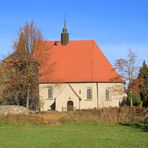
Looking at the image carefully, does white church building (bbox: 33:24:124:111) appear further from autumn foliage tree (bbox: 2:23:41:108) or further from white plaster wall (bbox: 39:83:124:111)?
autumn foliage tree (bbox: 2:23:41:108)

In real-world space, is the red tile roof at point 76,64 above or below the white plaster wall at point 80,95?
above

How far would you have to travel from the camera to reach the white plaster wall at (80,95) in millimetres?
64062

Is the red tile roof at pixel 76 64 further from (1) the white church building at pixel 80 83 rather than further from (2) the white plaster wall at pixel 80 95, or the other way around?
(2) the white plaster wall at pixel 80 95

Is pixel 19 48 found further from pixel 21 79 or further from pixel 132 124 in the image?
pixel 132 124

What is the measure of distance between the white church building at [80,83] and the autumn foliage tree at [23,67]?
15.9ft

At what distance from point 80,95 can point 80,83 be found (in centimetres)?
197

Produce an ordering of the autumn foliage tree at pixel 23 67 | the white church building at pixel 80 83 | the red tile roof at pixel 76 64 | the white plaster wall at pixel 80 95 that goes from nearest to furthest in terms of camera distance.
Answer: the autumn foliage tree at pixel 23 67, the white plaster wall at pixel 80 95, the white church building at pixel 80 83, the red tile roof at pixel 76 64

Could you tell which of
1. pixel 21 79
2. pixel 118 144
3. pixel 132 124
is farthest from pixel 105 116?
pixel 21 79

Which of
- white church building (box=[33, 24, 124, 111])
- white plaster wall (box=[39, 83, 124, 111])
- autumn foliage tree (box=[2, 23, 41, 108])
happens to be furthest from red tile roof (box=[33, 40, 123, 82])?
autumn foliage tree (box=[2, 23, 41, 108])

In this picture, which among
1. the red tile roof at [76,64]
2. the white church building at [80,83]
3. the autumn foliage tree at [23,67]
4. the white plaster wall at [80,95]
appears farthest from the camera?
the red tile roof at [76,64]

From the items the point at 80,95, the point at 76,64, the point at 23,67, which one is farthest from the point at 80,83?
the point at 23,67

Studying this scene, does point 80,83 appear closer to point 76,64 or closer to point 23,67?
point 76,64

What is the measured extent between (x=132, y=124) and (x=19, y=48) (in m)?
31.1

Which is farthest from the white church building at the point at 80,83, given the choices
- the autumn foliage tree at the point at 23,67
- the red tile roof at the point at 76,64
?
the autumn foliage tree at the point at 23,67
